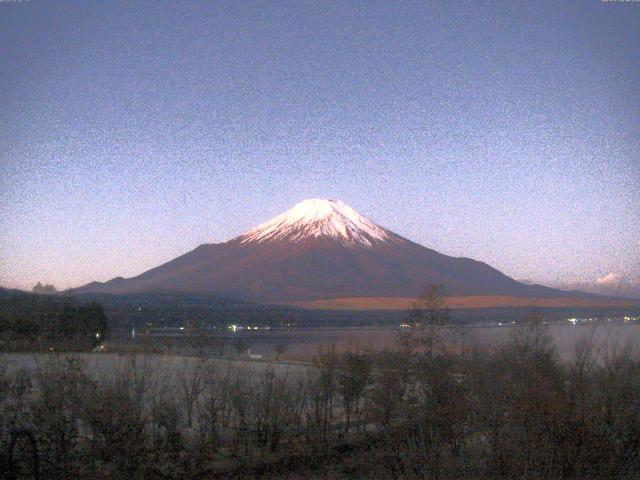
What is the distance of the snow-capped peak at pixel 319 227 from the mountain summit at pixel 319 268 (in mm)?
133

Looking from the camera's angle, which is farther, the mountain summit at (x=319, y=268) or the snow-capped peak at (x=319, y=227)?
the snow-capped peak at (x=319, y=227)

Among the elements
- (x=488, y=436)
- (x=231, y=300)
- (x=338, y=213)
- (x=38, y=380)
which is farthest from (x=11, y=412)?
(x=338, y=213)

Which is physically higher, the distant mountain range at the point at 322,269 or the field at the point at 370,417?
the distant mountain range at the point at 322,269

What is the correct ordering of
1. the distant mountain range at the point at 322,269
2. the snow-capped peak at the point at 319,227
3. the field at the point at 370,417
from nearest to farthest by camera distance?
the field at the point at 370,417
the distant mountain range at the point at 322,269
the snow-capped peak at the point at 319,227

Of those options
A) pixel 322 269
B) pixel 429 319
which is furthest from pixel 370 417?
pixel 322 269

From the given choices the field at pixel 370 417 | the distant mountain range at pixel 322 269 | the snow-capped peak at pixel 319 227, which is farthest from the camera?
the snow-capped peak at pixel 319 227

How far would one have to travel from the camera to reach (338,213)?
10588 centimetres

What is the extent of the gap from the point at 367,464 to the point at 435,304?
187 inches

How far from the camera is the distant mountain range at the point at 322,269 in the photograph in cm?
7819

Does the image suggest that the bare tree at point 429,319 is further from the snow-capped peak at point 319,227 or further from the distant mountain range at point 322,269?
the snow-capped peak at point 319,227

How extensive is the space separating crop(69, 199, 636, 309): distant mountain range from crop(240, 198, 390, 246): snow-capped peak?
13 centimetres

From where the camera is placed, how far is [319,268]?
88750 millimetres

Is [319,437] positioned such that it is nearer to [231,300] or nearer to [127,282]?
[231,300]

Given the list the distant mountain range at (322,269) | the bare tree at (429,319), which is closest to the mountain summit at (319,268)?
the distant mountain range at (322,269)
